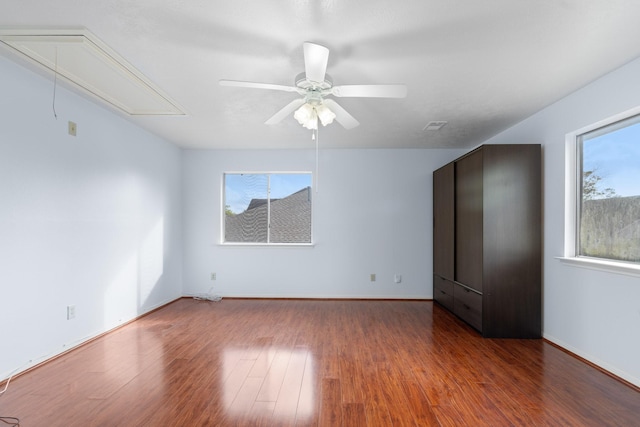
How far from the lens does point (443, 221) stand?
4512 millimetres

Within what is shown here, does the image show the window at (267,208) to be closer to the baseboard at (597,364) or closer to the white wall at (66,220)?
the white wall at (66,220)

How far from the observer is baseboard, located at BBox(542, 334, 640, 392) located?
2.34 metres

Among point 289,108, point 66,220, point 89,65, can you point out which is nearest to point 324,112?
point 289,108

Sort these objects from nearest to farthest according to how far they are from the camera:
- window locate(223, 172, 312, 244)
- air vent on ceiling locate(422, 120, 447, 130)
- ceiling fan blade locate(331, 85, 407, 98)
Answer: ceiling fan blade locate(331, 85, 407, 98)
air vent on ceiling locate(422, 120, 447, 130)
window locate(223, 172, 312, 244)

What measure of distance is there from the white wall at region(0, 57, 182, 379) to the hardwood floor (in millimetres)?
321

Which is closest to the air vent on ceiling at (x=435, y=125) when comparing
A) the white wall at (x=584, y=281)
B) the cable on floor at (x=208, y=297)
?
the white wall at (x=584, y=281)

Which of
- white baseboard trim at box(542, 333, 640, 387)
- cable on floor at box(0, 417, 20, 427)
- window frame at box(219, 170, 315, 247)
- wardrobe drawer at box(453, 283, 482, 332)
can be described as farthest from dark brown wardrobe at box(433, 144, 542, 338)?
cable on floor at box(0, 417, 20, 427)

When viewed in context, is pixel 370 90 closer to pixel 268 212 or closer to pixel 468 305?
pixel 468 305

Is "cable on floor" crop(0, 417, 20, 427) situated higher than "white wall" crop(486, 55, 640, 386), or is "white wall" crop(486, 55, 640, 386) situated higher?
"white wall" crop(486, 55, 640, 386)

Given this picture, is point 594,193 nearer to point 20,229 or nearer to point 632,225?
point 632,225

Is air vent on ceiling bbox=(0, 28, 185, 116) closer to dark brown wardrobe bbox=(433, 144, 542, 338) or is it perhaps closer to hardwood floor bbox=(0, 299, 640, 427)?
hardwood floor bbox=(0, 299, 640, 427)

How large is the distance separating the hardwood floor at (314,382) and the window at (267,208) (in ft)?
5.98

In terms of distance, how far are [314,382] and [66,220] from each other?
265 cm

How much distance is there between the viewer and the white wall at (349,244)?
5008mm
